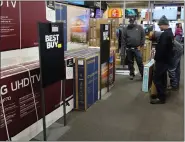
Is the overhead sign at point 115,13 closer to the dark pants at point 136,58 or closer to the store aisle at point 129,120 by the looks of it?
the dark pants at point 136,58

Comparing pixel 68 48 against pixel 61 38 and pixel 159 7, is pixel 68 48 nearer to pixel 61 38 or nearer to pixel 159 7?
pixel 61 38

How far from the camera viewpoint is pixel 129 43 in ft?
19.2

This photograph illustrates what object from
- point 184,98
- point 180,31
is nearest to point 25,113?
point 184,98

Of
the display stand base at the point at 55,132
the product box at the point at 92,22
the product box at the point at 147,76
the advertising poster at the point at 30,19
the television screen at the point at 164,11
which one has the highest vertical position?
the television screen at the point at 164,11

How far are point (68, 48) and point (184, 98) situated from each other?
2297 mm

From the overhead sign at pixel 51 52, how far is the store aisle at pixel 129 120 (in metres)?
0.79

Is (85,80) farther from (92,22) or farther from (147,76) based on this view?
(92,22)

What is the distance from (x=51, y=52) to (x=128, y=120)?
155cm

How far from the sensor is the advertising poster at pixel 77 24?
432cm

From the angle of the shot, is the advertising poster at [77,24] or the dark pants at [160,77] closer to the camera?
the dark pants at [160,77]

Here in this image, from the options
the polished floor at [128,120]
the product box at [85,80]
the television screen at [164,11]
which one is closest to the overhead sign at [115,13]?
the television screen at [164,11]

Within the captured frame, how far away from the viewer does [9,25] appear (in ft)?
8.54

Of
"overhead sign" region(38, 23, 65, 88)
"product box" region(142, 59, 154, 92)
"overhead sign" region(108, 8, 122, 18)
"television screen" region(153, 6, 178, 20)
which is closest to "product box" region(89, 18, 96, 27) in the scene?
"product box" region(142, 59, 154, 92)

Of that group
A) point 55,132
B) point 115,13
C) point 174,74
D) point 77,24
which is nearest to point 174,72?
point 174,74
